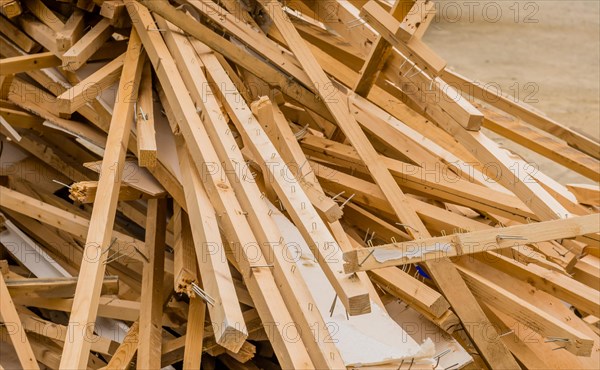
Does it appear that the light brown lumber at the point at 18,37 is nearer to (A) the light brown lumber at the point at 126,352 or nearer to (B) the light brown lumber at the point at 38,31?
(B) the light brown lumber at the point at 38,31

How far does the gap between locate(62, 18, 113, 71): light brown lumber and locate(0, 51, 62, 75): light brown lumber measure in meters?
0.18

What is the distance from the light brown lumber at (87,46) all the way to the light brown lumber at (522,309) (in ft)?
5.67

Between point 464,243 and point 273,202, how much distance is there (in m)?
0.82

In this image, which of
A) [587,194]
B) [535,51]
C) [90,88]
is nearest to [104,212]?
[90,88]

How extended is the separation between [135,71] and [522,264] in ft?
5.47

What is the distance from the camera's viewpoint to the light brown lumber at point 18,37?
3895 mm

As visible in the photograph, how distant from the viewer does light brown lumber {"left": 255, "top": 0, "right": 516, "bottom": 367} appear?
2.64 metres

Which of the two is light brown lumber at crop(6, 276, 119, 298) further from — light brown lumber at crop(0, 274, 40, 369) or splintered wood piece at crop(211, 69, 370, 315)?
splintered wood piece at crop(211, 69, 370, 315)

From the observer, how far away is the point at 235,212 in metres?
2.52

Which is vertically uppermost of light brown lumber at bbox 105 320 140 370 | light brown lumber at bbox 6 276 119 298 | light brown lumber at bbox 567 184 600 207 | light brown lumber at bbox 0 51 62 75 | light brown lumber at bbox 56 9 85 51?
light brown lumber at bbox 56 9 85 51

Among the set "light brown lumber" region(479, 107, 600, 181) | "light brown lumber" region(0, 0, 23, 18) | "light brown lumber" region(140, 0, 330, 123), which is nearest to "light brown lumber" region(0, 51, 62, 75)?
"light brown lumber" region(0, 0, 23, 18)

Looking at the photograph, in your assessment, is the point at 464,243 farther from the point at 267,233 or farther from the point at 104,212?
the point at 104,212

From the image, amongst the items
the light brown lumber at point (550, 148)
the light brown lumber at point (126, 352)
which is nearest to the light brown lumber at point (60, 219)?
the light brown lumber at point (126, 352)

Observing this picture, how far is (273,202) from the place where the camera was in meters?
2.88
